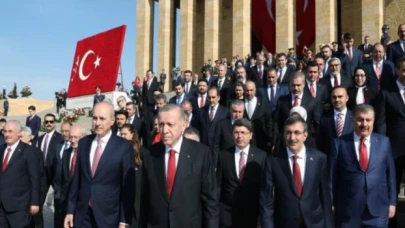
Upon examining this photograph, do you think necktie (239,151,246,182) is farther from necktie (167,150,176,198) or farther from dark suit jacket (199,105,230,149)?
dark suit jacket (199,105,230,149)

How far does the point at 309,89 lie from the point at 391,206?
3.08 meters

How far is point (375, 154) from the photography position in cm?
429

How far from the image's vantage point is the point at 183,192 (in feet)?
11.8

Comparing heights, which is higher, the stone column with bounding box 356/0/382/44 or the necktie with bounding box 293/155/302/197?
the stone column with bounding box 356/0/382/44

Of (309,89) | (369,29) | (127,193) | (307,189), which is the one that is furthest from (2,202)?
(369,29)

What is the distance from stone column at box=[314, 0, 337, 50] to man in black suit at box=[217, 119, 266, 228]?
17401 mm

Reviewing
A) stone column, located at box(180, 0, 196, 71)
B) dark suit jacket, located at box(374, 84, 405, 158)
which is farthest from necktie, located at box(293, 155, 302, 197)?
stone column, located at box(180, 0, 196, 71)

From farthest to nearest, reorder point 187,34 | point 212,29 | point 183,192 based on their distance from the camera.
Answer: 1. point 187,34
2. point 212,29
3. point 183,192

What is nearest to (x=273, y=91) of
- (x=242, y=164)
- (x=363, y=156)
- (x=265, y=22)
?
(x=242, y=164)

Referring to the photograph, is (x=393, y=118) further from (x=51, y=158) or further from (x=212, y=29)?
(x=212, y=29)

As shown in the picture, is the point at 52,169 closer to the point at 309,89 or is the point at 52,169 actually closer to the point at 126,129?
the point at 126,129

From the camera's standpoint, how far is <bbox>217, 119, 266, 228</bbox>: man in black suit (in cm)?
467

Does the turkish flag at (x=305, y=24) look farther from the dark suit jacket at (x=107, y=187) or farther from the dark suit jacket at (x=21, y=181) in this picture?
the dark suit jacket at (x=107, y=187)

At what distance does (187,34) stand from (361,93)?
923 inches
